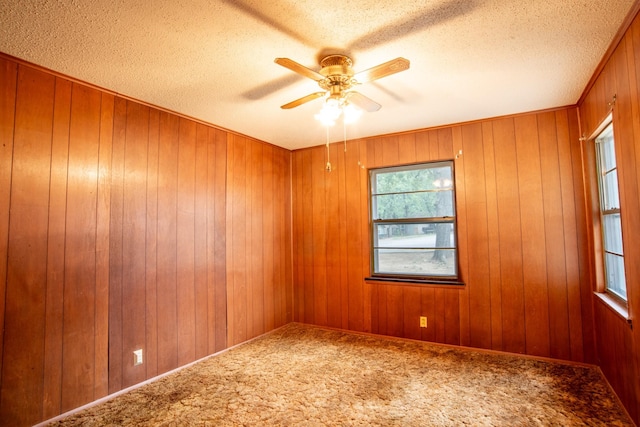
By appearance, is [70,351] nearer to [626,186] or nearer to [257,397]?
[257,397]

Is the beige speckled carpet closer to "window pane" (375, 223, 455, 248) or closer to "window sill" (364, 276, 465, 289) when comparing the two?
"window sill" (364, 276, 465, 289)

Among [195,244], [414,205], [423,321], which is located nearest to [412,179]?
[414,205]

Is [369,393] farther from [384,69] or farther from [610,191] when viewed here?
[610,191]

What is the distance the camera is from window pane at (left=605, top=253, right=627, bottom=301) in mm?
2473

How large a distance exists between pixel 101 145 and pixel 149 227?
77 centimetres

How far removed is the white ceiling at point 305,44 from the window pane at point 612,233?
1128 mm

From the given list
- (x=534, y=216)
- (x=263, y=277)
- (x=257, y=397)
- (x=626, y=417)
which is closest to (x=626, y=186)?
(x=534, y=216)

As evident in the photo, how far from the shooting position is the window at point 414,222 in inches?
143

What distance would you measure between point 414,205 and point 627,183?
1.99m

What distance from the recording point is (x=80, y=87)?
8.09 feet

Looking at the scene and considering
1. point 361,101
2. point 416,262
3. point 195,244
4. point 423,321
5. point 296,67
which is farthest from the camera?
point 416,262

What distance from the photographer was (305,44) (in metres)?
2.00

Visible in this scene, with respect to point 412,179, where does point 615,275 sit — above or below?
below

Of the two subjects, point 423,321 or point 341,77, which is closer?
point 341,77
